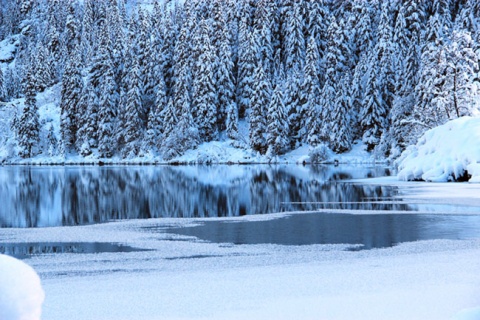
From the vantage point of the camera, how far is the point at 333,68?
277ft

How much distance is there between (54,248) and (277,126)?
214ft

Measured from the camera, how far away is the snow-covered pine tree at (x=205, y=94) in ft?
278

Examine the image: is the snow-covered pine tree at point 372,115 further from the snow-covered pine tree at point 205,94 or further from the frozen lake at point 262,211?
the frozen lake at point 262,211

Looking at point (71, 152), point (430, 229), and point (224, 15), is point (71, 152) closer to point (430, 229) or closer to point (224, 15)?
point (224, 15)

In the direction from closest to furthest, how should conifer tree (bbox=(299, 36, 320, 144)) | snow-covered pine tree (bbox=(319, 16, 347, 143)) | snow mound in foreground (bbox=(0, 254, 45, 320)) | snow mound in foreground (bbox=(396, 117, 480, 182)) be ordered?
1. snow mound in foreground (bbox=(0, 254, 45, 320))
2. snow mound in foreground (bbox=(396, 117, 480, 182))
3. snow-covered pine tree (bbox=(319, 16, 347, 143))
4. conifer tree (bbox=(299, 36, 320, 144))

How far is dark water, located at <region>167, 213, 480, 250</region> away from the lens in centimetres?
1376

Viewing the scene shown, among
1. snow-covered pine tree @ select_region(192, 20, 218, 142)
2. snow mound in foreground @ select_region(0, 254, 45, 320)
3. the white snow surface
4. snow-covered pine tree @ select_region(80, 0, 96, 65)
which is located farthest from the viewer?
snow-covered pine tree @ select_region(80, 0, 96, 65)

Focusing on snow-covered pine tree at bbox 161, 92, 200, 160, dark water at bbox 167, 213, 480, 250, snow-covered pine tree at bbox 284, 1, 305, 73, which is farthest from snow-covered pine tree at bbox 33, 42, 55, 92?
dark water at bbox 167, 213, 480, 250

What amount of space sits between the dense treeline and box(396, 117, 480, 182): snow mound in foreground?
1103 inches

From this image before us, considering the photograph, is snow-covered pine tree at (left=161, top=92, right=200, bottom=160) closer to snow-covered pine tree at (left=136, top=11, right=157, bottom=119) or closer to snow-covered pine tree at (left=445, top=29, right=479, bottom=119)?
snow-covered pine tree at (left=136, top=11, right=157, bottom=119)

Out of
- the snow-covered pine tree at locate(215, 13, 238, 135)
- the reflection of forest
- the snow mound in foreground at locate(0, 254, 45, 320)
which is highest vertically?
the snow-covered pine tree at locate(215, 13, 238, 135)

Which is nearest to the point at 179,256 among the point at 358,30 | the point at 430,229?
the point at 430,229

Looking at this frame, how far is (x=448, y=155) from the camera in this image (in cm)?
3334

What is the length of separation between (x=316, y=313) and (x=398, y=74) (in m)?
74.1
